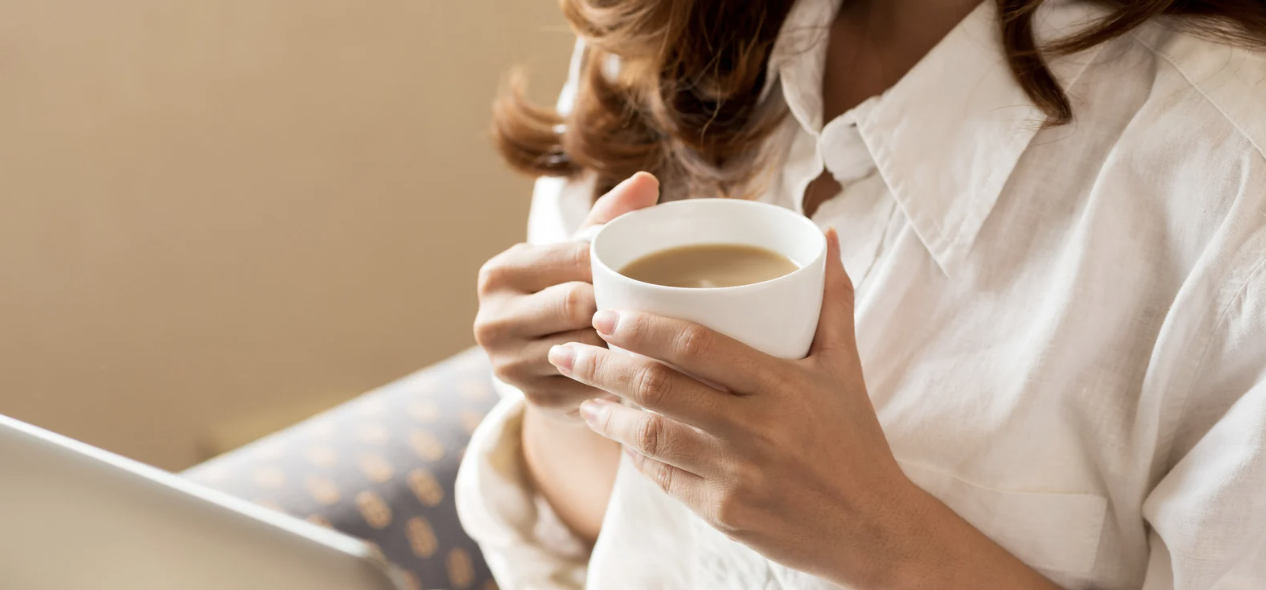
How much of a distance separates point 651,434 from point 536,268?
0.58 ft

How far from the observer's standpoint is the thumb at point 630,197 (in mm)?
644

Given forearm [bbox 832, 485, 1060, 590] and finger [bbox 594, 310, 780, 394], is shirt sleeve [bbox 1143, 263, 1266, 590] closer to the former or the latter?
forearm [bbox 832, 485, 1060, 590]

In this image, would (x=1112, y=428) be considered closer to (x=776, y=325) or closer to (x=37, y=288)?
(x=776, y=325)

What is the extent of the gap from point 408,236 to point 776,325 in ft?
4.62

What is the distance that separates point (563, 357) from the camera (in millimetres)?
557

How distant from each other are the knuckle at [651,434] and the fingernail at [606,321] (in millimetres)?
63

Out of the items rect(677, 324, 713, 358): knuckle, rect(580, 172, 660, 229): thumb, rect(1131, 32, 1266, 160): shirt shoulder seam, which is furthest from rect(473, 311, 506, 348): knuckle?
rect(1131, 32, 1266, 160): shirt shoulder seam

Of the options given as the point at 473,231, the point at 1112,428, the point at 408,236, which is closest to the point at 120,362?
the point at 408,236

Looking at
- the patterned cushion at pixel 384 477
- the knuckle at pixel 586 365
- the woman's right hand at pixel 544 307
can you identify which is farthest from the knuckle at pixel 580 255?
the patterned cushion at pixel 384 477

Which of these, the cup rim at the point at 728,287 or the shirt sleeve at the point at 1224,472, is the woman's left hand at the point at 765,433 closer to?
the cup rim at the point at 728,287

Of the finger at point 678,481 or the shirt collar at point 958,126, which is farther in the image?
the shirt collar at point 958,126

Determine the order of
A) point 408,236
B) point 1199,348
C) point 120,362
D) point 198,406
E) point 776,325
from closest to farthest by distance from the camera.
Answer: point 776,325 → point 1199,348 → point 120,362 → point 198,406 → point 408,236

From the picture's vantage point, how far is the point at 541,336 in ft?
2.17

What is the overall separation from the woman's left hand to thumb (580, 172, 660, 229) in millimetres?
122
